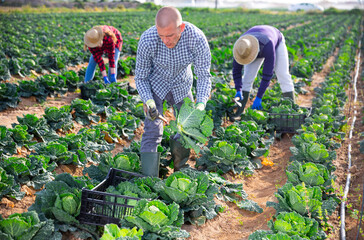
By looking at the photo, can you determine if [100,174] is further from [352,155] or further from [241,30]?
[241,30]

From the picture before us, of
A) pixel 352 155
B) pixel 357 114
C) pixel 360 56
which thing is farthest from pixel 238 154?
pixel 360 56

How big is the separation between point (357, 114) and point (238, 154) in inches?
174

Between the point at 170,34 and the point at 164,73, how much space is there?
0.63 metres

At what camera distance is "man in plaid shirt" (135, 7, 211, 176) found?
338cm

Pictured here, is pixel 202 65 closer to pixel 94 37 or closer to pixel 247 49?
pixel 247 49

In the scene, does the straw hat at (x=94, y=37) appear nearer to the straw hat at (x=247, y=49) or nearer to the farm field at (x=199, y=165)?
the farm field at (x=199, y=165)

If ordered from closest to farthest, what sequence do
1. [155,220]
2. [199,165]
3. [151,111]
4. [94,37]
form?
[155,220], [151,111], [199,165], [94,37]

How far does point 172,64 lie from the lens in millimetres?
3484

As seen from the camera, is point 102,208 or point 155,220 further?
point 102,208

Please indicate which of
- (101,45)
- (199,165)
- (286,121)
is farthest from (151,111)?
(101,45)

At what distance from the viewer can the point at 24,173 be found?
370 centimetres

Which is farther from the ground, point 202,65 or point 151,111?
point 202,65

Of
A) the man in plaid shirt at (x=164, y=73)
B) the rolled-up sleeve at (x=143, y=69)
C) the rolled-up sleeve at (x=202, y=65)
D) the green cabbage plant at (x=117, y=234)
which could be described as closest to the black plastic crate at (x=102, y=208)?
the green cabbage plant at (x=117, y=234)

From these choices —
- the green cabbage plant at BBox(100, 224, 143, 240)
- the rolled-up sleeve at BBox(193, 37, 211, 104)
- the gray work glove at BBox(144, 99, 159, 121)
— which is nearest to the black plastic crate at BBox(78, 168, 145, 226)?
the green cabbage plant at BBox(100, 224, 143, 240)
